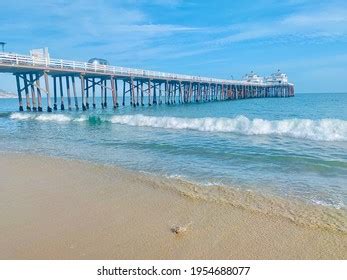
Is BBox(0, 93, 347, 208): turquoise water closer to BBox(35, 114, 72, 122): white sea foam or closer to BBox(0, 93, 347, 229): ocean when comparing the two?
BBox(0, 93, 347, 229): ocean

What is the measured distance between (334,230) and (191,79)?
4596 cm

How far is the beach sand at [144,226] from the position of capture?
294 centimetres

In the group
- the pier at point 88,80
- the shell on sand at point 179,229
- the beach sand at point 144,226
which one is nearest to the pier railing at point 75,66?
the pier at point 88,80

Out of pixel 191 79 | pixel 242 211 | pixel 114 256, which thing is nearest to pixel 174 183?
pixel 242 211

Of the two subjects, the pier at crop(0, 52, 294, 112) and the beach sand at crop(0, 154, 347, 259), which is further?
the pier at crop(0, 52, 294, 112)

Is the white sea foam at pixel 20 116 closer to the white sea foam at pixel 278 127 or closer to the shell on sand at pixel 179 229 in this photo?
the white sea foam at pixel 278 127

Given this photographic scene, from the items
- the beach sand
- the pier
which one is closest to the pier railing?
the pier

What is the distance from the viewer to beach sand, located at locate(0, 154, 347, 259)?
294 cm

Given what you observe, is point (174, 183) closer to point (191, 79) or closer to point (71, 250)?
point (71, 250)

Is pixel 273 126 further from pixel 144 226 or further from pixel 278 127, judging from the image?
pixel 144 226

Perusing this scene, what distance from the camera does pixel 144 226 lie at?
11.8 ft

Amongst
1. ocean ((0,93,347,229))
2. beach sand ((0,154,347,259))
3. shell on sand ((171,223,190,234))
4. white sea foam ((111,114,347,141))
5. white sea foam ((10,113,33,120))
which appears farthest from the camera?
white sea foam ((10,113,33,120))

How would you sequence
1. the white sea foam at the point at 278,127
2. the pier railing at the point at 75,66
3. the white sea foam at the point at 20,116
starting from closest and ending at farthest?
the white sea foam at the point at 278,127 < the pier railing at the point at 75,66 < the white sea foam at the point at 20,116

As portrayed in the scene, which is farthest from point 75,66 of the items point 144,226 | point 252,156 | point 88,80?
point 144,226
